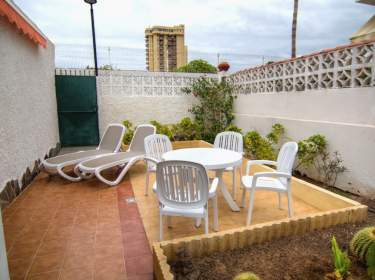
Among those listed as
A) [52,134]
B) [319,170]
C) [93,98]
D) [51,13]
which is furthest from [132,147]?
[51,13]

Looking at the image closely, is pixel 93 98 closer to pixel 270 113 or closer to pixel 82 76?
pixel 82 76

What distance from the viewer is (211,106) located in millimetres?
8430

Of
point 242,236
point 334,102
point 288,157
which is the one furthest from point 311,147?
point 242,236

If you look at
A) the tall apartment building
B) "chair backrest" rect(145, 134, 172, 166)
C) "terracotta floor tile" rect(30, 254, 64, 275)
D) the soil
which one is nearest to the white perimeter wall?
"chair backrest" rect(145, 134, 172, 166)

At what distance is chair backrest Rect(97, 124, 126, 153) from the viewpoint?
18.6ft

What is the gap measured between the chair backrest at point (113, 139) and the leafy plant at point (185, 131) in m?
2.57

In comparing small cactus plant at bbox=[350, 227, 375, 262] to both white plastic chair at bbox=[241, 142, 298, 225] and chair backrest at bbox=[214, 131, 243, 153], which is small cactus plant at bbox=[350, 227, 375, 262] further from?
chair backrest at bbox=[214, 131, 243, 153]

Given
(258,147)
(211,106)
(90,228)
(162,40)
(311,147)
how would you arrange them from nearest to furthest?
(90,228), (311,147), (258,147), (211,106), (162,40)

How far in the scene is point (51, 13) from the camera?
24.7 feet

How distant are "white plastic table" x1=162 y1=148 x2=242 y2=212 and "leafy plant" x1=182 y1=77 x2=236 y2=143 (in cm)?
450

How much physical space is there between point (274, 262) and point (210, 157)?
1.63m

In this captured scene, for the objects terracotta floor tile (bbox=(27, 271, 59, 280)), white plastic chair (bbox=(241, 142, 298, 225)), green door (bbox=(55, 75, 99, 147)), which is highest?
green door (bbox=(55, 75, 99, 147))

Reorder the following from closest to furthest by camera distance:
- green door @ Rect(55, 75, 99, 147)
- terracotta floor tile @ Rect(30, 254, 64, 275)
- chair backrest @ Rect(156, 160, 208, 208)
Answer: terracotta floor tile @ Rect(30, 254, 64, 275) → chair backrest @ Rect(156, 160, 208, 208) → green door @ Rect(55, 75, 99, 147)

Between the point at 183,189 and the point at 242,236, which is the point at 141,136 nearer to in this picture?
the point at 183,189
